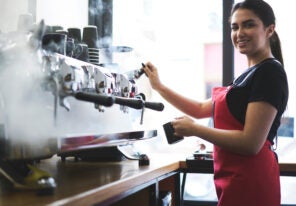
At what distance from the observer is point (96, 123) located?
1.24m

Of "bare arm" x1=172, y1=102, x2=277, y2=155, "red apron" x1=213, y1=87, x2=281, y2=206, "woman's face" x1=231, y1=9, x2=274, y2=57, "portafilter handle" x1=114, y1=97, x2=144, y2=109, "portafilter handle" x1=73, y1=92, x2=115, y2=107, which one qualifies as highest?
"woman's face" x1=231, y1=9, x2=274, y2=57

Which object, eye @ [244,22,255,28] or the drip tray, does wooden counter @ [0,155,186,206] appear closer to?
the drip tray

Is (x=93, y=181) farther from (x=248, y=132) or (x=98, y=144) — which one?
(x=248, y=132)

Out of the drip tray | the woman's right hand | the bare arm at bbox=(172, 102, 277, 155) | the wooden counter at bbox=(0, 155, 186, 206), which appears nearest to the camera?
the wooden counter at bbox=(0, 155, 186, 206)

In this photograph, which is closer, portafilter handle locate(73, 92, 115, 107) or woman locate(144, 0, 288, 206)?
portafilter handle locate(73, 92, 115, 107)

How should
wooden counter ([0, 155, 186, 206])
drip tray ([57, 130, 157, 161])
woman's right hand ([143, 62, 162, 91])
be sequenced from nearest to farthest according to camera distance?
wooden counter ([0, 155, 186, 206]) < drip tray ([57, 130, 157, 161]) < woman's right hand ([143, 62, 162, 91])

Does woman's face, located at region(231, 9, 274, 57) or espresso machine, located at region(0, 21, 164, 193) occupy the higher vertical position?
woman's face, located at region(231, 9, 274, 57)

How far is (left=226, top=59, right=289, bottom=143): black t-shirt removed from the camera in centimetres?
124

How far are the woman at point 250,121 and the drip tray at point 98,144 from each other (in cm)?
17

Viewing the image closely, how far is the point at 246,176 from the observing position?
1.31 meters

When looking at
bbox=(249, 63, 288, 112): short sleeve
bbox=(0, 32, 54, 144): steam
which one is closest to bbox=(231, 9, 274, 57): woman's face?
bbox=(249, 63, 288, 112): short sleeve

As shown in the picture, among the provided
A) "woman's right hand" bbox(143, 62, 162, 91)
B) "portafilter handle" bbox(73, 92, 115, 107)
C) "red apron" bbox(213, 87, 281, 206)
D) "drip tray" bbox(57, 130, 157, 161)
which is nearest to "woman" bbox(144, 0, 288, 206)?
"red apron" bbox(213, 87, 281, 206)

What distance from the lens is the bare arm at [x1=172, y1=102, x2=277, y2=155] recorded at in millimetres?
1225

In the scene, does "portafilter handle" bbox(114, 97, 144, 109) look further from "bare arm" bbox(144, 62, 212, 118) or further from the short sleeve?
"bare arm" bbox(144, 62, 212, 118)
